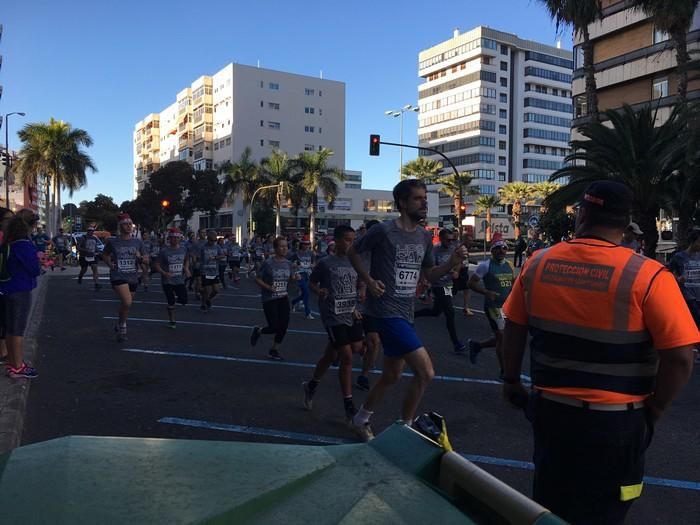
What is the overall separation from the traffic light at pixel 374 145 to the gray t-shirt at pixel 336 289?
79.7ft

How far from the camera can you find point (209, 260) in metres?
13.3

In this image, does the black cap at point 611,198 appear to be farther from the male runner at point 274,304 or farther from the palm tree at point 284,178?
the palm tree at point 284,178

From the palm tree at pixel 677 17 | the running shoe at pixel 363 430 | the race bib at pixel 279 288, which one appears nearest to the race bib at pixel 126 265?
the race bib at pixel 279 288

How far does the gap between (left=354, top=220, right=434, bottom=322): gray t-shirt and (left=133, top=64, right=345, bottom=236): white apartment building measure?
229 ft

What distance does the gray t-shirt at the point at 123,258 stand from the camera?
9.48 m

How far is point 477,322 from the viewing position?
12258 millimetres

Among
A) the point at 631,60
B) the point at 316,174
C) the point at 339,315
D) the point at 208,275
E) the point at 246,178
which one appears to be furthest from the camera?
the point at 246,178

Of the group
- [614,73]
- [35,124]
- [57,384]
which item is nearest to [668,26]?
[614,73]

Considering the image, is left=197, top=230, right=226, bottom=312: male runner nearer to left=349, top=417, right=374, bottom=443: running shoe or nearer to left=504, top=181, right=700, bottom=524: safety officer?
left=349, top=417, right=374, bottom=443: running shoe

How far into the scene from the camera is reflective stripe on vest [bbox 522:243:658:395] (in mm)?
2266

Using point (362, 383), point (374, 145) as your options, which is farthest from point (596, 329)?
point (374, 145)

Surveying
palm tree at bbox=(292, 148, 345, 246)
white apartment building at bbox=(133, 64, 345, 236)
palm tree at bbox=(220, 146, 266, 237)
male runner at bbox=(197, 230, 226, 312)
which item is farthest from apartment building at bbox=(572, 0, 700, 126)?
white apartment building at bbox=(133, 64, 345, 236)

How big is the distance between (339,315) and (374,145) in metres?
25.4

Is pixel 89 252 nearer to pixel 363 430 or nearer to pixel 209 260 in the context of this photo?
pixel 209 260
